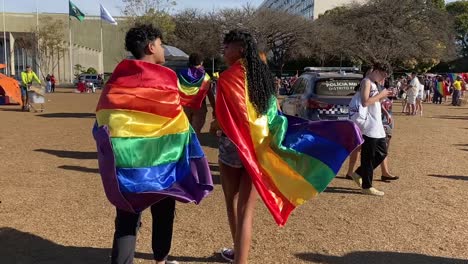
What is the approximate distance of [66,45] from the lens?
59.9 metres

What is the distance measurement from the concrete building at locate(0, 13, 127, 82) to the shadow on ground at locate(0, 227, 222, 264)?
53.7 metres

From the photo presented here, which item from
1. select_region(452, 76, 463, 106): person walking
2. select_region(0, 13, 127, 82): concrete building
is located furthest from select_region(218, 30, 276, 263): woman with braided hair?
select_region(0, 13, 127, 82): concrete building

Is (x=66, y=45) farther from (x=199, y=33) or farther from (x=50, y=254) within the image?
(x=50, y=254)

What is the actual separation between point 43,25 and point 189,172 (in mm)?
60567

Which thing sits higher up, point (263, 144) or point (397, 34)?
point (397, 34)

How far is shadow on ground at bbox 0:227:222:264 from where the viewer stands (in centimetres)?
410

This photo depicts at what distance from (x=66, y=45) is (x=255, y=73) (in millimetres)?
60857

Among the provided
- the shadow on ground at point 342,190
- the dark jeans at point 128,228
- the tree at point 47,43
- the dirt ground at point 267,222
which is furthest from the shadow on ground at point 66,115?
the tree at point 47,43

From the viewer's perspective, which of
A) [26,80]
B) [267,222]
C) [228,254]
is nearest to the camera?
[228,254]

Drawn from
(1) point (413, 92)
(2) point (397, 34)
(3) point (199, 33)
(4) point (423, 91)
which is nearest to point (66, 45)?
(3) point (199, 33)

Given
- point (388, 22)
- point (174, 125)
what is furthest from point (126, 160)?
point (388, 22)

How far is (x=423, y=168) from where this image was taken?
8.23 meters

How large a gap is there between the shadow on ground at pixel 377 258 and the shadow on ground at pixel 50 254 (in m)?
0.83

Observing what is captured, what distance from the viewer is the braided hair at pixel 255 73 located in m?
3.46
